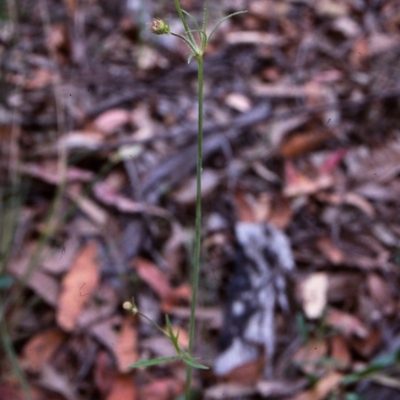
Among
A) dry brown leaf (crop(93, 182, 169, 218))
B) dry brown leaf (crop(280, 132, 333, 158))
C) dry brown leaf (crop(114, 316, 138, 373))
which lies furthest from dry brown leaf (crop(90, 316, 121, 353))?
dry brown leaf (crop(280, 132, 333, 158))

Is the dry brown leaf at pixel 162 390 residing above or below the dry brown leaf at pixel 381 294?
below

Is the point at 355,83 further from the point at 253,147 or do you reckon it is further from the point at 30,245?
the point at 30,245

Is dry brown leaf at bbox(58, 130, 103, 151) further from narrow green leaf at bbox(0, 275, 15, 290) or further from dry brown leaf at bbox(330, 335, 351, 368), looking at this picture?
dry brown leaf at bbox(330, 335, 351, 368)

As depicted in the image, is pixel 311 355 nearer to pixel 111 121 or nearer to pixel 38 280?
pixel 38 280

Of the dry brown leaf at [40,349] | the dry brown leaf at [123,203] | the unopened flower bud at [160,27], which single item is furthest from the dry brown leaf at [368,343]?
the unopened flower bud at [160,27]

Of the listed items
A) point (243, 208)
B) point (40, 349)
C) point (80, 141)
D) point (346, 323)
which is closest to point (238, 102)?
point (243, 208)

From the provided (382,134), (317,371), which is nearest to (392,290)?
(317,371)

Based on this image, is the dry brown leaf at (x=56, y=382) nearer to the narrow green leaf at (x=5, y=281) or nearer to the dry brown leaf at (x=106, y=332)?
the dry brown leaf at (x=106, y=332)
